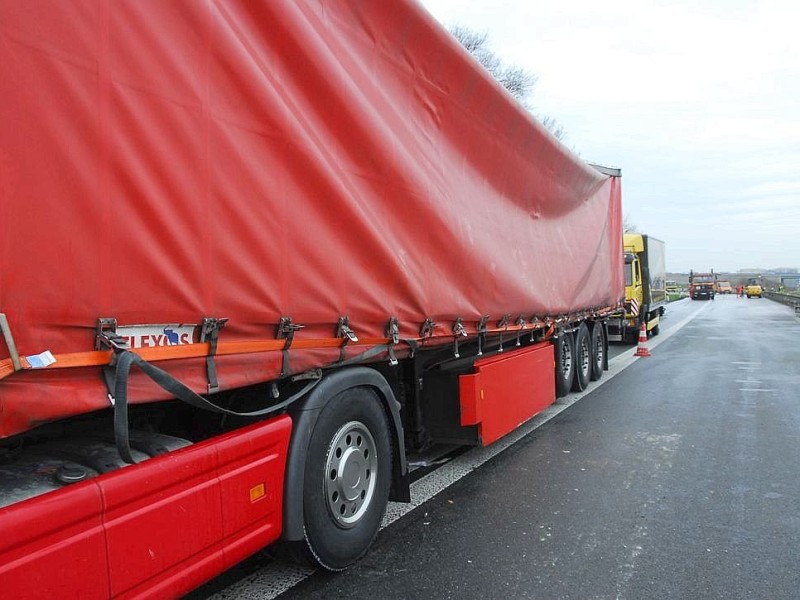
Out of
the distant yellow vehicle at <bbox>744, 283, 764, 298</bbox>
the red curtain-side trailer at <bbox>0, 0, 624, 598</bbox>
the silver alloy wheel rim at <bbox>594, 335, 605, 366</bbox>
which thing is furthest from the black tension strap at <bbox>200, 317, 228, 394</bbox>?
the distant yellow vehicle at <bbox>744, 283, 764, 298</bbox>

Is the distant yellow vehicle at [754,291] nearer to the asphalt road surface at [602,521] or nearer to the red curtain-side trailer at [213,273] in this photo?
the asphalt road surface at [602,521]

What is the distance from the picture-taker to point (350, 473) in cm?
362

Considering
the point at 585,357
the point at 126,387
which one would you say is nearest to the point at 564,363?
the point at 585,357

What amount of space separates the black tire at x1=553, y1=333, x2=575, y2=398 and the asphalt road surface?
1.68ft

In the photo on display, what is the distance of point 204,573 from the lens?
2.67 metres

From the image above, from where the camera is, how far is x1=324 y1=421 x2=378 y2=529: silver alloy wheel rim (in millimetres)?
3500

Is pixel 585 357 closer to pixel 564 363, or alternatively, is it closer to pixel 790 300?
pixel 564 363

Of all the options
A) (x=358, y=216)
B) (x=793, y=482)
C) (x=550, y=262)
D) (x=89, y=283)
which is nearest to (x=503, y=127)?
(x=550, y=262)

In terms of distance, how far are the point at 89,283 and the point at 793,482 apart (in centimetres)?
566

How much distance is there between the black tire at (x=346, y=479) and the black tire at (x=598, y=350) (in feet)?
23.5

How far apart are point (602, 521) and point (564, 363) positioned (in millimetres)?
4466

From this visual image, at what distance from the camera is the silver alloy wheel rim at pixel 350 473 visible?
3500 mm

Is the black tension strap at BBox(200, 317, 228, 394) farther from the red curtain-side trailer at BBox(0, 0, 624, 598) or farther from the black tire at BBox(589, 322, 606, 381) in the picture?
the black tire at BBox(589, 322, 606, 381)

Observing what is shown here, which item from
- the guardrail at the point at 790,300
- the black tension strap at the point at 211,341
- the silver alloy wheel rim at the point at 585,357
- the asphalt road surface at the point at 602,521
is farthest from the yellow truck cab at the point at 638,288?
the guardrail at the point at 790,300
